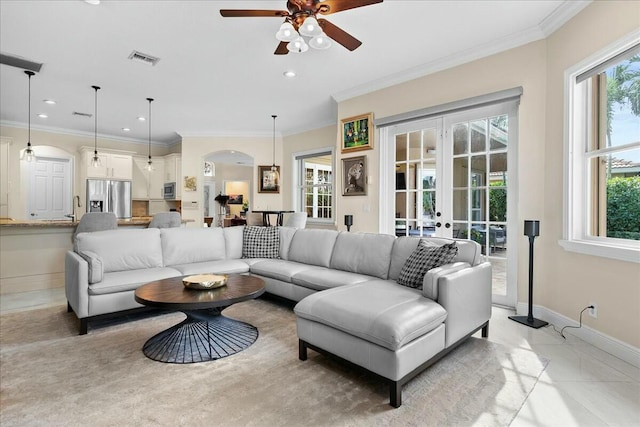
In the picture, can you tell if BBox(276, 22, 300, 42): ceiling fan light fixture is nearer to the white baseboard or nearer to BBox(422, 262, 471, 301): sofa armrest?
BBox(422, 262, 471, 301): sofa armrest

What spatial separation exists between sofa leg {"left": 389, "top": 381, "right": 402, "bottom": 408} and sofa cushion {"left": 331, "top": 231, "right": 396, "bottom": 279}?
139 cm

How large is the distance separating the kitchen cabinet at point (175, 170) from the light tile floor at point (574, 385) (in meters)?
6.80

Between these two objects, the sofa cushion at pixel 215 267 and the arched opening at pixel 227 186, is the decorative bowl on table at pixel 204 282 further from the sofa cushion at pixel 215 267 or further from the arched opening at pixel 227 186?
the arched opening at pixel 227 186

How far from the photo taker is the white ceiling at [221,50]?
288cm

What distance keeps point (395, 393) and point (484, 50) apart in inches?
136

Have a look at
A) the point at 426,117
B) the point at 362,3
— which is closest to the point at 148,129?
the point at 426,117

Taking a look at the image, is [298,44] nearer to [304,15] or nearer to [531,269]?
[304,15]

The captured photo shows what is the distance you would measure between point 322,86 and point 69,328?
4.00 m

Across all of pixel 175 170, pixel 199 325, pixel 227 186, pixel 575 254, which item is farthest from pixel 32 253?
pixel 227 186

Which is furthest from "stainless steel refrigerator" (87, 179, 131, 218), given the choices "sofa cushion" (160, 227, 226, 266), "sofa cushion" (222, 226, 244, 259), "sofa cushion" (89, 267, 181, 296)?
"sofa cushion" (89, 267, 181, 296)

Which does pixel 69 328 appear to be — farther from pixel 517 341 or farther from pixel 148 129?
pixel 148 129

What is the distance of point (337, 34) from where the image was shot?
261cm

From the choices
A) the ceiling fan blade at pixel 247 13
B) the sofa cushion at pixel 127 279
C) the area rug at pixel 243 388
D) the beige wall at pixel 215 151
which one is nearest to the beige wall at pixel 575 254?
the area rug at pixel 243 388

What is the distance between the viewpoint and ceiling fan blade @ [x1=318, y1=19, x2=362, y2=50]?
99.2 inches
